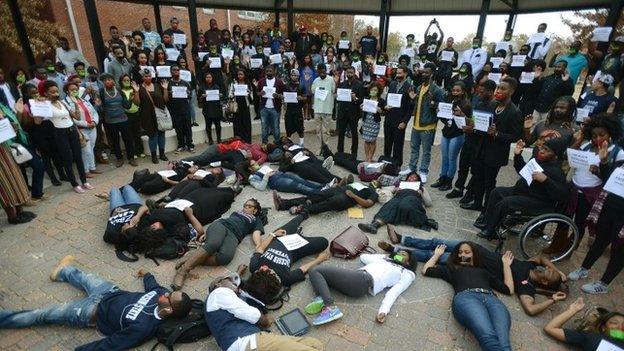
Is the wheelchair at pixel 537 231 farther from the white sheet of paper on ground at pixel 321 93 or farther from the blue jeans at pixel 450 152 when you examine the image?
the white sheet of paper on ground at pixel 321 93

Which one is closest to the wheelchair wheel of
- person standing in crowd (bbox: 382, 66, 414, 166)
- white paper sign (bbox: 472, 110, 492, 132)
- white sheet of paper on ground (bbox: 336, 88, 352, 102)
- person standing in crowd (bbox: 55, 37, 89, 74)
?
white paper sign (bbox: 472, 110, 492, 132)

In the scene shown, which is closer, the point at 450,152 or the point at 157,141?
the point at 450,152

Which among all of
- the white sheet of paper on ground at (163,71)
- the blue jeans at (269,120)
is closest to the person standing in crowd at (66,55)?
the white sheet of paper on ground at (163,71)

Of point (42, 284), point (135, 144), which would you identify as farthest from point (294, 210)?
point (135, 144)

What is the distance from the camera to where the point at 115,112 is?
7301 millimetres

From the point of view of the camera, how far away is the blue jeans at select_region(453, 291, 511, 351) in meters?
3.39

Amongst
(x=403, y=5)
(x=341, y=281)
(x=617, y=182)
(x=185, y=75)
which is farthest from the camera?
(x=403, y=5)

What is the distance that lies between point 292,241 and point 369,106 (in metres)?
4.04

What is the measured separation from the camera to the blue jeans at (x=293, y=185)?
22.4ft

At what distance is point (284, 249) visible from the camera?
459 centimetres

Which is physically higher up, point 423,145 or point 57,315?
point 423,145

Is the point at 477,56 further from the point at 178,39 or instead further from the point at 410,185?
the point at 178,39

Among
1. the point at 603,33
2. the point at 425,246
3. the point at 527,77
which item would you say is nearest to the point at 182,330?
the point at 425,246

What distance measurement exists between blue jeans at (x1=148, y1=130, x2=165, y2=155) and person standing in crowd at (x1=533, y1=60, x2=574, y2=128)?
901 centimetres
